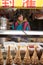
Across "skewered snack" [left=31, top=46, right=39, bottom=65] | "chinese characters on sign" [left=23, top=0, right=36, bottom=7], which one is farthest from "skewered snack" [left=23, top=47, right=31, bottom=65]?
"chinese characters on sign" [left=23, top=0, right=36, bottom=7]

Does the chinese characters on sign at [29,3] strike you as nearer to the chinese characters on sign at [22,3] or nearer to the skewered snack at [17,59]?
the chinese characters on sign at [22,3]

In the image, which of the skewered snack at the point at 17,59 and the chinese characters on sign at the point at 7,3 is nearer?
the chinese characters on sign at the point at 7,3

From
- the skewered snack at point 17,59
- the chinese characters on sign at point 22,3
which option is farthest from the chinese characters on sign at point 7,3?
Answer: the skewered snack at point 17,59

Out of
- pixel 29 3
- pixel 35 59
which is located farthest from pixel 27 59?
pixel 29 3

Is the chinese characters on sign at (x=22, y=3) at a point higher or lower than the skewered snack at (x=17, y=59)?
higher

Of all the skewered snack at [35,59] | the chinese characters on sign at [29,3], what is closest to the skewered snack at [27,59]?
the skewered snack at [35,59]

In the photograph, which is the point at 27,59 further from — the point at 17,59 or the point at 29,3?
the point at 29,3

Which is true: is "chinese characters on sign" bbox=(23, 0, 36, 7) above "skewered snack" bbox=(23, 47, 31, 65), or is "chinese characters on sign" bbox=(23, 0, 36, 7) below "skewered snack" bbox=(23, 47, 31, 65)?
above

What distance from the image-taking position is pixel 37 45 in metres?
1.51

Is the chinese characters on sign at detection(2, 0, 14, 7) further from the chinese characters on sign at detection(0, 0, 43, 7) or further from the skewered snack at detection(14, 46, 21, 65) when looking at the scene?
the skewered snack at detection(14, 46, 21, 65)

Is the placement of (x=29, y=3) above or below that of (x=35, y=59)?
above

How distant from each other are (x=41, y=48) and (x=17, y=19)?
3.02ft

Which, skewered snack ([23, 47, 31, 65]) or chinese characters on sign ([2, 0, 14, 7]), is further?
skewered snack ([23, 47, 31, 65])

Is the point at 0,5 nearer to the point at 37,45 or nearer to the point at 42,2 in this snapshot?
the point at 42,2
